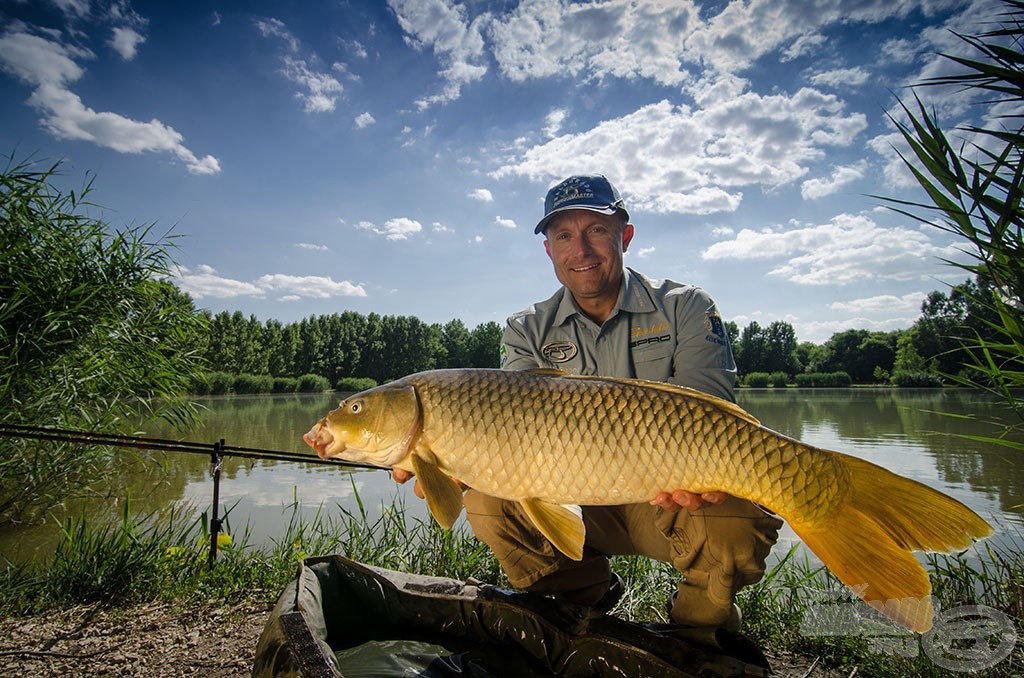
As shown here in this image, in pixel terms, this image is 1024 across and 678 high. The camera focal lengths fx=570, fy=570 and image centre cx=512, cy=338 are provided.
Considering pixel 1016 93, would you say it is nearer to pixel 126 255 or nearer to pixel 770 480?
pixel 770 480

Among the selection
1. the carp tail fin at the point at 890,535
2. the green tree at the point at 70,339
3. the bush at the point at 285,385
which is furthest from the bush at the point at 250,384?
Result: the carp tail fin at the point at 890,535

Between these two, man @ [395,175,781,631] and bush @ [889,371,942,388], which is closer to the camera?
man @ [395,175,781,631]

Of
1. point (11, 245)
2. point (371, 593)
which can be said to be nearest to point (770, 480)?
point (371, 593)

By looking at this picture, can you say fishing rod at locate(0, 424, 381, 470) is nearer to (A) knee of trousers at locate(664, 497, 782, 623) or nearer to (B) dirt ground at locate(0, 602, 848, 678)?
(B) dirt ground at locate(0, 602, 848, 678)

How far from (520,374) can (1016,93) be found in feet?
4.97

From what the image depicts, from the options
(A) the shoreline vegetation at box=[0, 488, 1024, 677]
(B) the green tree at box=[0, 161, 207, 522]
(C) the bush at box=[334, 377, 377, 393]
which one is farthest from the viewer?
(C) the bush at box=[334, 377, 377, 393]

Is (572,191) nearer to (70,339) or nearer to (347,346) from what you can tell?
(70,339)

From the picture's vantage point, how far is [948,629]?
171 centimetres

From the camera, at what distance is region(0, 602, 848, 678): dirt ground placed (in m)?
1.59

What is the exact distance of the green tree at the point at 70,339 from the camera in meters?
3.27

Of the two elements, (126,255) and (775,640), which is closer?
(775,640)

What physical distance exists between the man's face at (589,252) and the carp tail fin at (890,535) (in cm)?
117

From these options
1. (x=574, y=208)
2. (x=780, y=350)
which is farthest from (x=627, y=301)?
(x=780, y=350)

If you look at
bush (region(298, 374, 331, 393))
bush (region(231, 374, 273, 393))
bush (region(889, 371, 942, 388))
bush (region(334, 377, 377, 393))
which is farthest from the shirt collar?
bush (region(889, 371, 942, 388))
